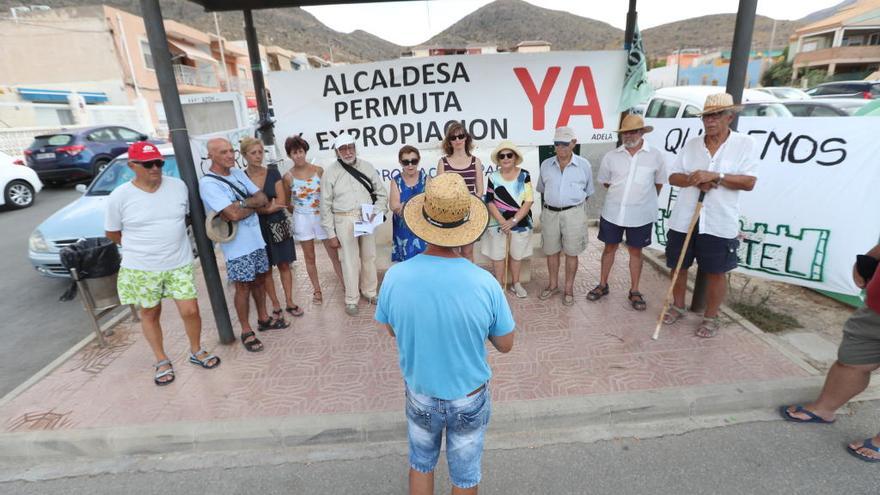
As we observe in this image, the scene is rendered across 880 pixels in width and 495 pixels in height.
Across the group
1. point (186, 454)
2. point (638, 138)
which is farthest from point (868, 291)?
point (186, 454)

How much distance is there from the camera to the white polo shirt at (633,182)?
4.23 m

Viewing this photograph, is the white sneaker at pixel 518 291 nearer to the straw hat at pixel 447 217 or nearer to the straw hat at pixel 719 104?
the straw hat at pixel 719 104

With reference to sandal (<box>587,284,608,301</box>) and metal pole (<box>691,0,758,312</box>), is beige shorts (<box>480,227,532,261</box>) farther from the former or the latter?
metal pole (<box>691,0,758,312</box>)

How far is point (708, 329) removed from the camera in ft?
13.0

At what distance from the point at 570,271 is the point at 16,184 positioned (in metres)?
13.0

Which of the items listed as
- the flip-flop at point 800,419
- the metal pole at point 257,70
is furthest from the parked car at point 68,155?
the flip-flop at point 800,419

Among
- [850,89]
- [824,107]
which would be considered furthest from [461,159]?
[850,89]

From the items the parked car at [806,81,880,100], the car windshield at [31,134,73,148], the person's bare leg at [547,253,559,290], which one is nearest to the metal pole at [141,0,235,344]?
the person's bare leg at [547,253,559,290]

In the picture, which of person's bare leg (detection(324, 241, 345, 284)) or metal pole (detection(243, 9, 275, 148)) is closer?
person's bare leg (detection(324, 241, 345, 284))

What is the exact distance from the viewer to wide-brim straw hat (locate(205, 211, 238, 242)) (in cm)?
366

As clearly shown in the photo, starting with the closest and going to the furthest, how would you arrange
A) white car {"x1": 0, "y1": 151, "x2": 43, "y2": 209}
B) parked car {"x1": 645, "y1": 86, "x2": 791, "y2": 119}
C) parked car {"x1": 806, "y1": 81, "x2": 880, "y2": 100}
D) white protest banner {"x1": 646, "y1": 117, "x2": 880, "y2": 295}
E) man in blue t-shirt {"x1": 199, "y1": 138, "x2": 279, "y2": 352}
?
man in blue t-shirt {"x1": 199, "y1": 138, "x2": 279, "y2": 352} → white protest banner {"x1": 646, "y1": 117, "x2": 880, "y2": 295} → parked car {"x1": 645, "y1": 86, "x2": 791, "y2": 119} → white car {"x1": 0, "y1": 151, "x2": 43, "y2": 209} → parked car {"x1": 806, "y1": 81, "x2": 880, "y2": 100}

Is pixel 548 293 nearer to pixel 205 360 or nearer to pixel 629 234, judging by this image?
pixel 629 234

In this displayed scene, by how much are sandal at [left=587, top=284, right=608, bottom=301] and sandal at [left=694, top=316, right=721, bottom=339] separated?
0.98 meters

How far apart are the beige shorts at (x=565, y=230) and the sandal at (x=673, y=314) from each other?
99 cm
